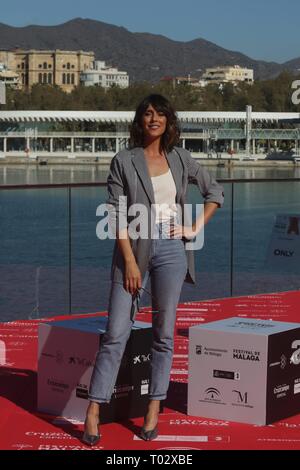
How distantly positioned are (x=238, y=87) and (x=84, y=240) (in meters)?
131

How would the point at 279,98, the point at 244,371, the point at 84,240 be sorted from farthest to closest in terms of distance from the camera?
the point at 279,98, the point at 84,240, the point at 244,371

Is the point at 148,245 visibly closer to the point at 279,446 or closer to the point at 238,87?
the point at 279,446

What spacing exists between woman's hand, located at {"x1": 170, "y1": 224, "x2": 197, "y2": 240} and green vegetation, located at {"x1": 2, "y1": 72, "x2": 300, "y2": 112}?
136 metres

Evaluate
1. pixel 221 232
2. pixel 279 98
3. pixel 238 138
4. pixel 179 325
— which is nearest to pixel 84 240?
pixel 221 232

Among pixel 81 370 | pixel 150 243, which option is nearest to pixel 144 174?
pixel 150 243

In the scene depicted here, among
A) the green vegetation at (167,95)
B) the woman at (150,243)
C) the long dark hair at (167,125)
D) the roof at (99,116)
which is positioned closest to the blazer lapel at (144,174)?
the woman at (150,243)

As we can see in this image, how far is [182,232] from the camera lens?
4426mm

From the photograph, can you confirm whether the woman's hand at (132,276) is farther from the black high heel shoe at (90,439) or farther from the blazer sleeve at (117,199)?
the black high heel shoe at (90,439)

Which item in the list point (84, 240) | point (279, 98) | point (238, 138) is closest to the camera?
point (84, 240)

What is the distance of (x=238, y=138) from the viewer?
12812cm

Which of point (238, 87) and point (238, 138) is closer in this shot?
point (238, 138)

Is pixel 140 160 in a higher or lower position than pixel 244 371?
higher

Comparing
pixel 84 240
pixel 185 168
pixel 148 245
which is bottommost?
pixel 84 240

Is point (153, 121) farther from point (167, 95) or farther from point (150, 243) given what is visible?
point (167, 95)
